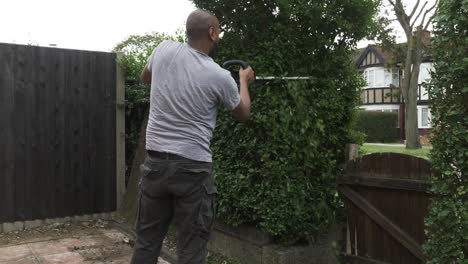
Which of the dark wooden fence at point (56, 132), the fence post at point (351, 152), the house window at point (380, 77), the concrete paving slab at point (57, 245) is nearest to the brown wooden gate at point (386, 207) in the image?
the fence post at point (351, 152)

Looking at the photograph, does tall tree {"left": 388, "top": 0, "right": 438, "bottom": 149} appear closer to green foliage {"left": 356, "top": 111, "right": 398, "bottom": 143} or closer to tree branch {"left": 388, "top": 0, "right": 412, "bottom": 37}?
tree branch {"left": 388, "top": 0, "right": 412, "bottom": 37}

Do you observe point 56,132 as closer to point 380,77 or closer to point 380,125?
point 380,125

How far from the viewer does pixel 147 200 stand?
8.75 ft

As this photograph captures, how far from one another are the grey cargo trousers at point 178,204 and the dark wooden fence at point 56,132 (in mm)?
3653

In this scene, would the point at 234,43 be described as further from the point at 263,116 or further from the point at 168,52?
the point at 168,52

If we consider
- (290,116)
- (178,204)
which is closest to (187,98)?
(178,204)

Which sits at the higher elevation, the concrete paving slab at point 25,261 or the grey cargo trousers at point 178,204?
the grey cargo trousers at point 178,204

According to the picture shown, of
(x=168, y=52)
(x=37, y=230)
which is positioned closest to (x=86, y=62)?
(x=37, y=230)

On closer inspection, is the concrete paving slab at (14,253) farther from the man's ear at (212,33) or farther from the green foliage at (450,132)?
the green foliage at (450,132)

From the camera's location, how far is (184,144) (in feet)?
8.53

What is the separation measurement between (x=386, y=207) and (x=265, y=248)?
43.2 inches

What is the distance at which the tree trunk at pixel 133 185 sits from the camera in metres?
6.13

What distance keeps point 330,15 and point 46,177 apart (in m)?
4.07

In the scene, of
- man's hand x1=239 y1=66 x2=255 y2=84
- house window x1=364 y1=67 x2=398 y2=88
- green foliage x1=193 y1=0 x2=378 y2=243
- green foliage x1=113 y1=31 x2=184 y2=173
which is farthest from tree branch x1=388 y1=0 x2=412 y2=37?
man's hand x1=239 y1=66 x2=255 y2=84
